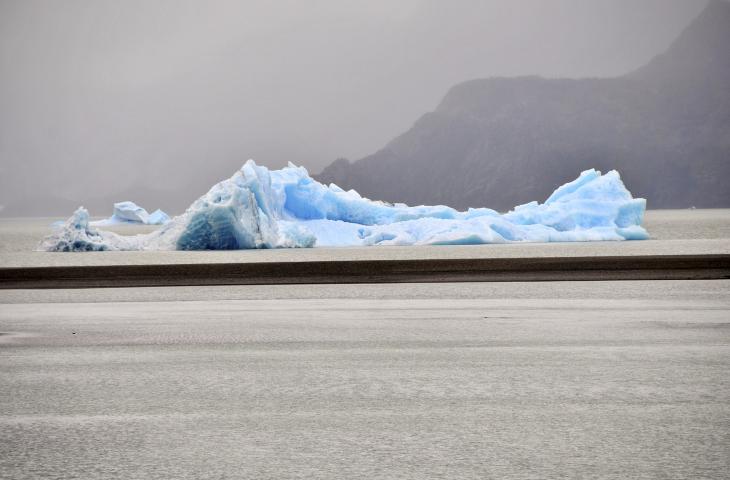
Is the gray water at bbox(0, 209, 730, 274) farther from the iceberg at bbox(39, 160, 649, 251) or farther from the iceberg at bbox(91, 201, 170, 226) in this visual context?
the iceberg at bbox(91, 201, 170, 226)

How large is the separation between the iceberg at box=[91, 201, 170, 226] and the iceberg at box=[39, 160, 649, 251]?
24.3m

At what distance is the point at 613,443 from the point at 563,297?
7.33 metres

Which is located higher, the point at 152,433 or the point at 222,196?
the point at 222,196

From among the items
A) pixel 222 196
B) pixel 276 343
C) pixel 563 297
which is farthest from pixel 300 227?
pixel 276 343

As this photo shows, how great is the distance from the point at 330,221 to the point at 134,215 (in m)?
31.4

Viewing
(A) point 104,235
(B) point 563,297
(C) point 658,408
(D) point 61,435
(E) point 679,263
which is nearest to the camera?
(D) point 61,435

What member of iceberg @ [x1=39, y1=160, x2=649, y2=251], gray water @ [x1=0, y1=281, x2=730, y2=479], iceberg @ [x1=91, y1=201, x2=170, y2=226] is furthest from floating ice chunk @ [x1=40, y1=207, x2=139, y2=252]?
iceberg @ [x1=91, y1=201, x2=170, y2=226]

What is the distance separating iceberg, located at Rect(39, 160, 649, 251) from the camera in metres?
27.7

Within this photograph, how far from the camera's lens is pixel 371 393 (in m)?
4.61

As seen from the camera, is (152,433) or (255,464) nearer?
(255,464)

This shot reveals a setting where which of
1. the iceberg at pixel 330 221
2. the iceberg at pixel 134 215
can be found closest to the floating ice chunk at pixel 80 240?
the iceberg at pixel 330 221

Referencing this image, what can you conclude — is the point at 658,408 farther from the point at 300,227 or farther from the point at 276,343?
the point at 300,227

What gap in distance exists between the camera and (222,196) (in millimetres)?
27062

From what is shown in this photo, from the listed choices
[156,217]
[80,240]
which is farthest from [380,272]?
[156,217]
